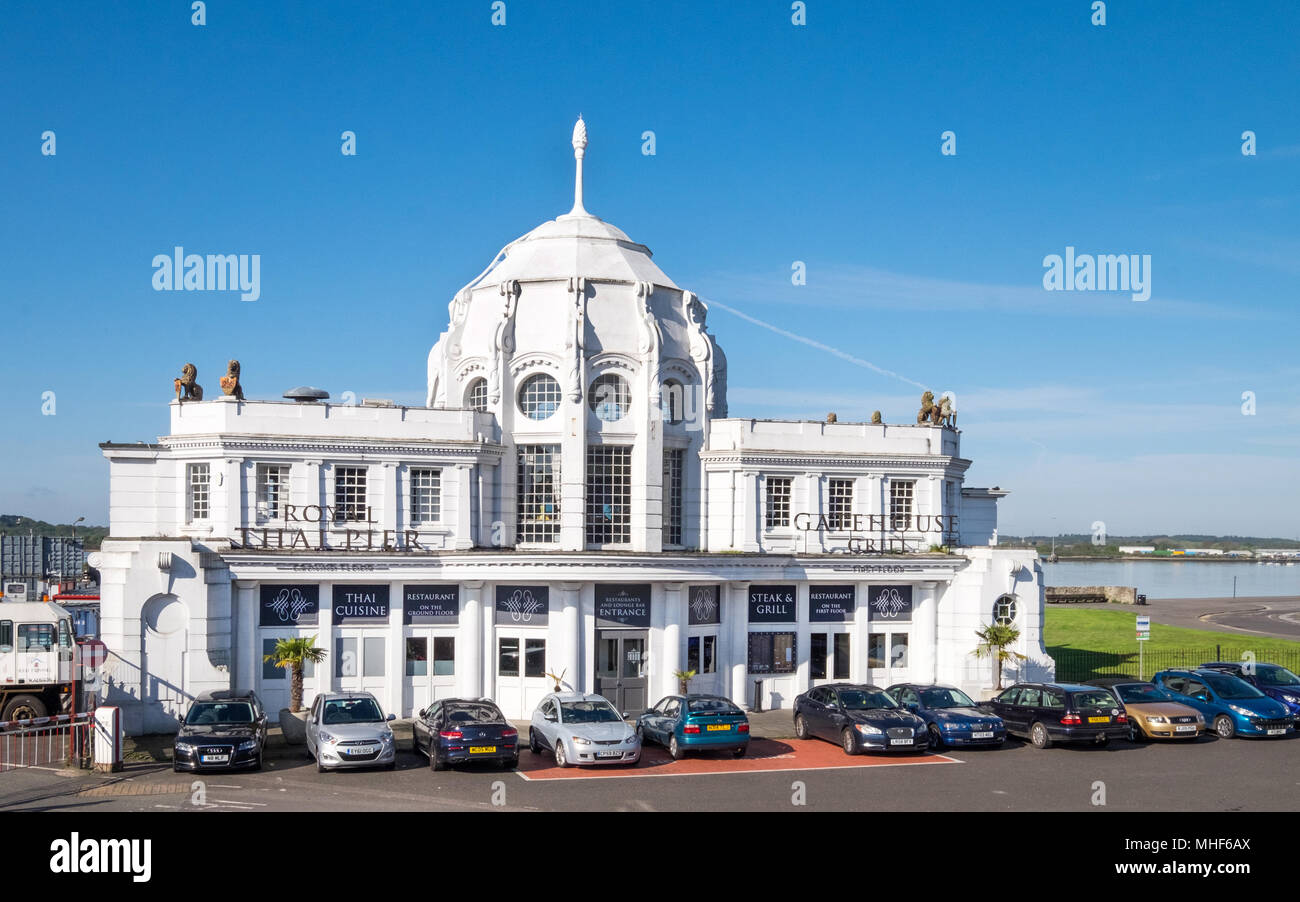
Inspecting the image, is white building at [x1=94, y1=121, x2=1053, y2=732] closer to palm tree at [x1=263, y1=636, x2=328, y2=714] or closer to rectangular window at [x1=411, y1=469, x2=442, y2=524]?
rectangular window at [x1=411, y1=469, x2=442, y2=524]

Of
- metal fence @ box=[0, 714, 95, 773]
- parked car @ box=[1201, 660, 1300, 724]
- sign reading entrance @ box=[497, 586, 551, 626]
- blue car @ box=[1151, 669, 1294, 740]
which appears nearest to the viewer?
metal fence @ box=[0, 714, 95, 773]

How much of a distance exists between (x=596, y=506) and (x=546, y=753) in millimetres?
9150

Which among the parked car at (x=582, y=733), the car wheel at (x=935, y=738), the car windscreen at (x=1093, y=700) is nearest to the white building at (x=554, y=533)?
the parked car at (x=582, y=733)

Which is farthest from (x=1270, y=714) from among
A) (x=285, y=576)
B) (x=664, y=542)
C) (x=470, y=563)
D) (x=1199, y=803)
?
(x=285, y=576)

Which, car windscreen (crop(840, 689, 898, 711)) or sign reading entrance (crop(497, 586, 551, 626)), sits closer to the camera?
car windscreen (crop(840, 689, 898, 711))

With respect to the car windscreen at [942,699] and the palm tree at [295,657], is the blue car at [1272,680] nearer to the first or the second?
the car windscreen at [942,699]

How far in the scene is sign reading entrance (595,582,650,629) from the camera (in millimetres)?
31641

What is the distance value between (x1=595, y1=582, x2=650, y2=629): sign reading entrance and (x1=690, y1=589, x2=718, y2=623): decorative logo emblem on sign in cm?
151

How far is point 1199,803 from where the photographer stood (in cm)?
2067

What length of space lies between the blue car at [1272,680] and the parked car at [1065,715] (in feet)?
19.1

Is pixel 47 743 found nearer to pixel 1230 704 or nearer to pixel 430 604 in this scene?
pixel 430 604

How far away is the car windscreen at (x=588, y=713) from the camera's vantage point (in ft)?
82.7

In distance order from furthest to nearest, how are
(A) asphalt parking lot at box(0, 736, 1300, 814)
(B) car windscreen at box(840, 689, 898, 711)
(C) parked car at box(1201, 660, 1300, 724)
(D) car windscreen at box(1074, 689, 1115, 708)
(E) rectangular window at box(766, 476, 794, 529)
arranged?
(E) rectangular window at box(766, 476, 794, 529) < (C) parked car at box(1201, 660, 1300, 724) < (B) car windscreen at box(840, 689, 898, 711) < (D) car windscreen at box(1074, 689, 1115, 708) < (A) asphalt parking lot at box(0, 736, 1300, 814)

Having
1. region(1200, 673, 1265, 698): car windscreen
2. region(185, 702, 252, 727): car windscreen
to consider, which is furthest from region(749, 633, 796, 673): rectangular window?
Result: region(185, 702, 252, 727): car windscreen
